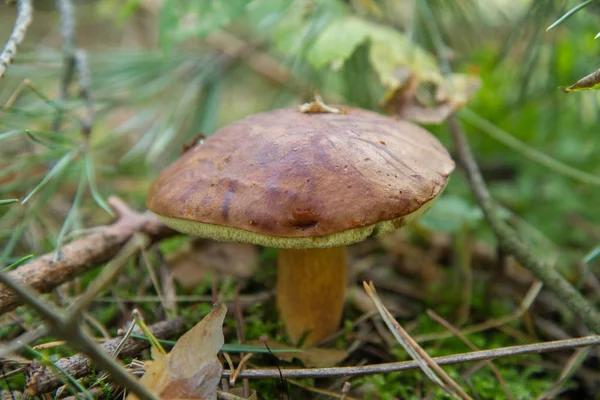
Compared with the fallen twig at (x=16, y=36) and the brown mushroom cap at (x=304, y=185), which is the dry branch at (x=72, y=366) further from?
the fallen twig at (x=16, y=36)

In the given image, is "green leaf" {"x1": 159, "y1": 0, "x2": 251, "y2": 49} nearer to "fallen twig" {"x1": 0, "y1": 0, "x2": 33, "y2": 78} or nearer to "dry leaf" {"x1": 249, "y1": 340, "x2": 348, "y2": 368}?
"fallen twig" {"x1": 0, "y1": 0, "x2": 33, "y2": 78}

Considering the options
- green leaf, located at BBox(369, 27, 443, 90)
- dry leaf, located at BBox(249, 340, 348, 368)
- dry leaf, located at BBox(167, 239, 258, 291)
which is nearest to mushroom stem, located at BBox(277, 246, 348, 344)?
dry leaf, located at BBox(249, 340, 348, 368)

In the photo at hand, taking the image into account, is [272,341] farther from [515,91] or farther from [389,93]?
[515,91]

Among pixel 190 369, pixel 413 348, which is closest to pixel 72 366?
pixel 190 369

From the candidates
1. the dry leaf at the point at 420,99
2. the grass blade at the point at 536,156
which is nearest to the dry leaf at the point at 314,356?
the dry leaf at the point at 420,99

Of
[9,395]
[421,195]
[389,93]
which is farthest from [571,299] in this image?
[9,395]

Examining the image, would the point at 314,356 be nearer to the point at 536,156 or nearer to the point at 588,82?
the point at 588,82
